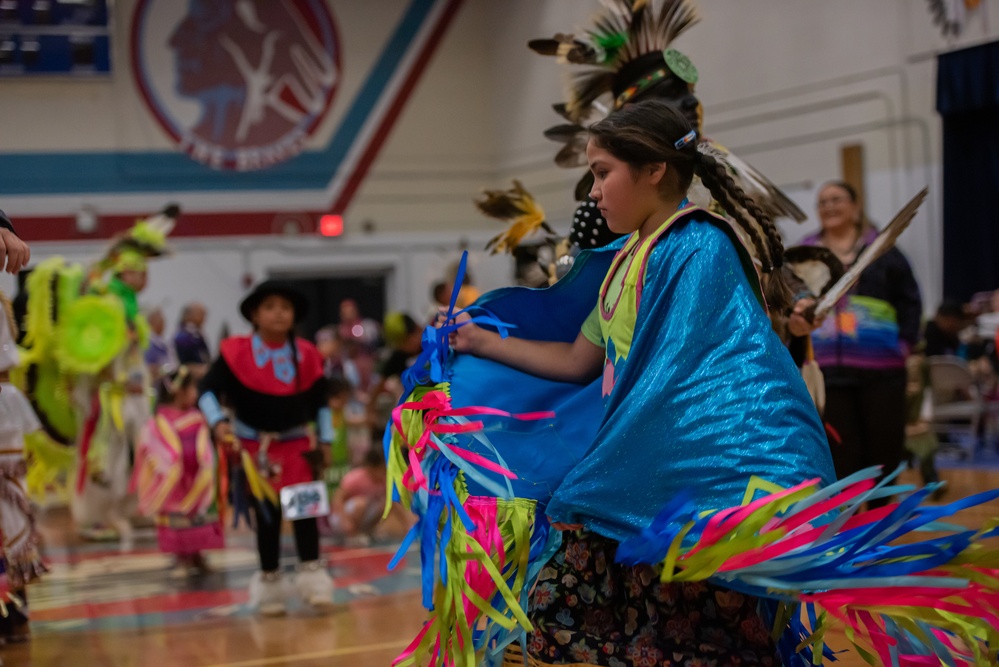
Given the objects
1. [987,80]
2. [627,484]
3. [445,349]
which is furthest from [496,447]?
[987,80]

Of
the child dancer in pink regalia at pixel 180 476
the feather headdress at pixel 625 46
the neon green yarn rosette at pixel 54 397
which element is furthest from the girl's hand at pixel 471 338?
the neon green yarn rosette at pixel 54 397

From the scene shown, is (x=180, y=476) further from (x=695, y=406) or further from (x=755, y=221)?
(x=695, y=406)

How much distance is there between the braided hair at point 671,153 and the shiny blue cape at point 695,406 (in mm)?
145

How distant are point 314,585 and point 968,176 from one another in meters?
6.01

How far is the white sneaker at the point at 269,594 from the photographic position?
4.23 m

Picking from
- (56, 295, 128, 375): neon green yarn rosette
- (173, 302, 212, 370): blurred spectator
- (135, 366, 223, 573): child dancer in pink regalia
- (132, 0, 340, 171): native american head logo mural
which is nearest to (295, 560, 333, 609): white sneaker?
(135, 366, 223, 573): child dancer in pink regalia

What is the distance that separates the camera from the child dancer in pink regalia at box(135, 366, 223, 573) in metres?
5.32

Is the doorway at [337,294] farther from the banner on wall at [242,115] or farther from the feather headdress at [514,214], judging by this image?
the feather headdress at [514,214]

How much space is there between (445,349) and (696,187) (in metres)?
0.63

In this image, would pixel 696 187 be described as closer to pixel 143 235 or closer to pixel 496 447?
pixel 496 447

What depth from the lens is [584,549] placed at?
190cm

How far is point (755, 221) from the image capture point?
6.86 ft

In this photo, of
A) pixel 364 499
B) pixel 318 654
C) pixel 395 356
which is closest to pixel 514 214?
pixel 318 654

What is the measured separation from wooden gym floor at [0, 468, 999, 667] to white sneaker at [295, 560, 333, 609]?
0.06 m
